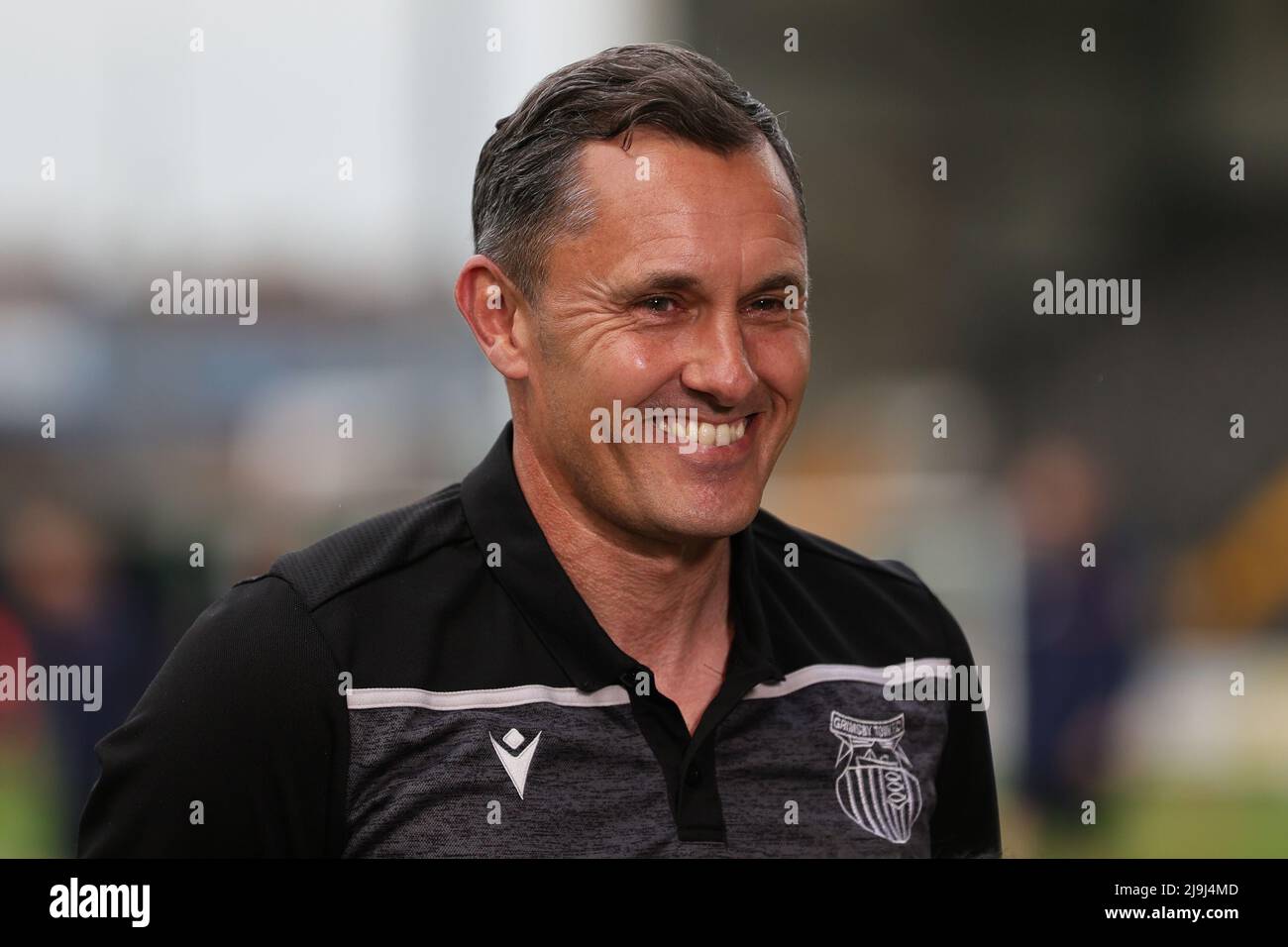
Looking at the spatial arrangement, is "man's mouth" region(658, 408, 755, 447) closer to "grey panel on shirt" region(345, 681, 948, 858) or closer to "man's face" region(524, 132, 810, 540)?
"man's face" region(524, 132, 810, 540)

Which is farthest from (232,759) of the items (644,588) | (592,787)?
(644,588)

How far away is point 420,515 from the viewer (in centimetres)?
211

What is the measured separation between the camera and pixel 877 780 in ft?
6.98

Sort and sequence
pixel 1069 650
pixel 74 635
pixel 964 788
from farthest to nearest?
pixel 1069 650, pixel 74 635, pixel 964 788

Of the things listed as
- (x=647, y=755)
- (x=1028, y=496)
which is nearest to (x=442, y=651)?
(x=647, y=755)

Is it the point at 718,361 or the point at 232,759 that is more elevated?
the point at 718,361

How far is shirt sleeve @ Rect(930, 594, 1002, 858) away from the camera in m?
2.30

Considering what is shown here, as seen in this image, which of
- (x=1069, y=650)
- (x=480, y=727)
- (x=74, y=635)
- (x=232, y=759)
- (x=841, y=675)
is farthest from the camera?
(x=1069, y=650)

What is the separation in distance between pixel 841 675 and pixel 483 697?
64 centimetres

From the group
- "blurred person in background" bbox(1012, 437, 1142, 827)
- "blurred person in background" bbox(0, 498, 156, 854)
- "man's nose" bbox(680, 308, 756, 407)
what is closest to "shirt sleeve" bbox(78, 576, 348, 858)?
"man's nose" bbox(680, 308, 756, 407)

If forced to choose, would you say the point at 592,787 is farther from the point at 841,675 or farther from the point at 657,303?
the point at 657,303

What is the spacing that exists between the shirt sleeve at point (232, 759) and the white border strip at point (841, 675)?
2.19 feet

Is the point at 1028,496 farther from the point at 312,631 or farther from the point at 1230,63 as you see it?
the point at 312,631

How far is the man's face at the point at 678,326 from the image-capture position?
6.24ft
